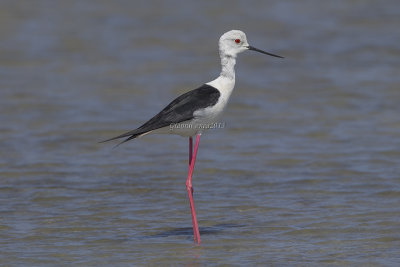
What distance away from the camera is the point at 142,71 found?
13375 millimetres

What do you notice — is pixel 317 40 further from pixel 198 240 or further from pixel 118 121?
pixel 198 240

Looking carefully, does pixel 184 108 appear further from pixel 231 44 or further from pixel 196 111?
pixel 231 44

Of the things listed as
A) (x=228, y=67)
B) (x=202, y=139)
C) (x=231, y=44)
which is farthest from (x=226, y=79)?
(x=202, y=139)

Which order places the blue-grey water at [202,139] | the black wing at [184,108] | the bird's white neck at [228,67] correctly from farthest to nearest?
the bird's white neck at [228,67], the black wing at [184,108], the blue-grey water at [202,139]

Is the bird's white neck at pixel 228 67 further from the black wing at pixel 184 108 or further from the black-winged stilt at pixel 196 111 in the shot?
the black wing at pixel 184 108

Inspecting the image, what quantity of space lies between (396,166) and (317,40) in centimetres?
665

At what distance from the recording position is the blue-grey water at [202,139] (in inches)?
263

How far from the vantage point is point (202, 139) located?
33.6 ft

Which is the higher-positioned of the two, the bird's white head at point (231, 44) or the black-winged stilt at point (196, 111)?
the bird's white head at point (231, 44)

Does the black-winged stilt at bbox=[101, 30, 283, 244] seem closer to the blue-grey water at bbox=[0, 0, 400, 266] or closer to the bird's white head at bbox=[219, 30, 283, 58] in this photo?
the bird's white head at bbox=[219, 30, 283, 58]

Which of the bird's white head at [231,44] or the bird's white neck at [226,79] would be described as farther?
the bird's white head at [231,44]

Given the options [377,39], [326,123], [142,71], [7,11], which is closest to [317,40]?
[377,39]

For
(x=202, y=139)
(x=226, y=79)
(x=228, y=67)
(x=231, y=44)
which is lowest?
(x=202, y=139)

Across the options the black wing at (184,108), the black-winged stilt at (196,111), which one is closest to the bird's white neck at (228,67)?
the black-winged stilt at (196,111)
